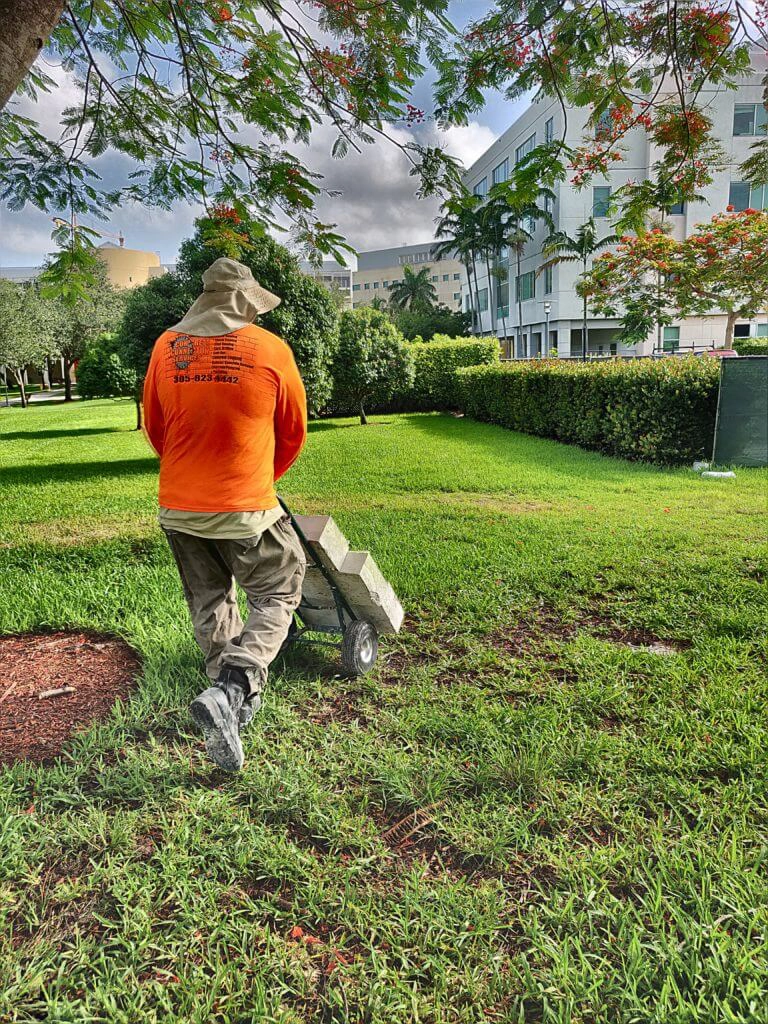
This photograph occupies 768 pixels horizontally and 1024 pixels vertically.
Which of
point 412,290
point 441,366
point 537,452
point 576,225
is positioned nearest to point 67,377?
point 441,366

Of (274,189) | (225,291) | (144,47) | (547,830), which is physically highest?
(144,47)

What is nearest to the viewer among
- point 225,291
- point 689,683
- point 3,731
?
point 225,291

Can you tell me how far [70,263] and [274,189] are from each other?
65.7 inches

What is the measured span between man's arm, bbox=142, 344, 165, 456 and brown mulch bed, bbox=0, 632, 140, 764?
1416 mm

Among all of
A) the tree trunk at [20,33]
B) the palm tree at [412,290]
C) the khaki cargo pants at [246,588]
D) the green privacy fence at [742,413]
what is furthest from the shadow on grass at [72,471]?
the palm tree at [412,290]

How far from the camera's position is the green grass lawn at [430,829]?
169cm

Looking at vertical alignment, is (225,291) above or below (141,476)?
above

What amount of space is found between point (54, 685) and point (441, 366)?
67.1 ft

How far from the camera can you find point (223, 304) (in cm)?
254

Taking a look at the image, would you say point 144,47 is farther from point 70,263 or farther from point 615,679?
point 615,679

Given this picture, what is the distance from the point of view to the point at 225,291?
2545 mm

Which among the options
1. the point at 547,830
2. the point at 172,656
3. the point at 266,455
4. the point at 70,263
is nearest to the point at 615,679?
the point at 547,830

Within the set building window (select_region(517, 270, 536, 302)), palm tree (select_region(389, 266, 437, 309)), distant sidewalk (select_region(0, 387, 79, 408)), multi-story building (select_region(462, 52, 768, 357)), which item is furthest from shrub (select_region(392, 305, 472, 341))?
distant sidewalk (select_region(0, 387, 79, 408))

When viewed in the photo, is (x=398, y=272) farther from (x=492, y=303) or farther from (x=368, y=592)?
(x=368, y=592)
